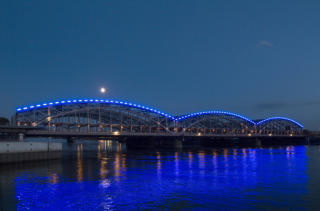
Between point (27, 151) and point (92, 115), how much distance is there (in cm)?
7302

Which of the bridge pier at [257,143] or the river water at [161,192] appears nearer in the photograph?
the river water at [161,192]

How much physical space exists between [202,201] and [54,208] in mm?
11823

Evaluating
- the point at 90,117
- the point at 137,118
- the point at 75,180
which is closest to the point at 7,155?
the point at 75,180

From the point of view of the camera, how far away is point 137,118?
152 m

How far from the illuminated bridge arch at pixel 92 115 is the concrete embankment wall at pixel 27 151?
28571 millimetres

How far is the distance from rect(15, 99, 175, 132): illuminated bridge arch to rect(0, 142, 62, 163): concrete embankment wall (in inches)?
1125

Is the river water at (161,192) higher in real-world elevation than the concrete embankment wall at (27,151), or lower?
lower

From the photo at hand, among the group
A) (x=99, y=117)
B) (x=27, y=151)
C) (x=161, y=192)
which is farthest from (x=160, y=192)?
(x=99, y=117)

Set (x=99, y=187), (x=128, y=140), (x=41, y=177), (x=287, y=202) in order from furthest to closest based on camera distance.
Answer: (x=128, y=140)
(x=41, y=177)
(x=99, y=187)
(x=287, y=202)

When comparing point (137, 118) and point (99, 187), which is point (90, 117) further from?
point (99, 187)

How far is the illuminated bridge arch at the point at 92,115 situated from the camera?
11931 centimetres

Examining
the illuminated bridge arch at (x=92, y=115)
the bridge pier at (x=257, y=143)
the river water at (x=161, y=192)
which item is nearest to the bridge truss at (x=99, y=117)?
the illuminated bridge arch at (x=92, y=115)

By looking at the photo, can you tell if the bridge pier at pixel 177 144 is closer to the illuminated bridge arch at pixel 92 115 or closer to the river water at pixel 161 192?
the illuminated bridge arch at pixel 92 115

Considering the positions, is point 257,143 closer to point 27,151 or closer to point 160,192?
point 27,151
